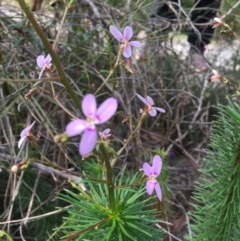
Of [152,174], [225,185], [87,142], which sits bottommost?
[225,185]

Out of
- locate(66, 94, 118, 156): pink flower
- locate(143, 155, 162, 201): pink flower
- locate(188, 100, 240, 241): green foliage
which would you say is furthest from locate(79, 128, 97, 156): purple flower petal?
locate(188, 100, 240, 241): green foliage

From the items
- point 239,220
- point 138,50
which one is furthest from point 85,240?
point 138,50

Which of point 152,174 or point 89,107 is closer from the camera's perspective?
point 89,107

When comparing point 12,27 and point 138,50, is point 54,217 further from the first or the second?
point 138,50

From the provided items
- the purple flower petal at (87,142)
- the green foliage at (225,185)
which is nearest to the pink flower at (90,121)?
the purple flower petal at (87,142)

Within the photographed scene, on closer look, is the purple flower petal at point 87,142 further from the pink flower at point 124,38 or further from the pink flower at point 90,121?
the pink flower at point 124,38

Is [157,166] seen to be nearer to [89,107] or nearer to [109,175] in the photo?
[109,175]

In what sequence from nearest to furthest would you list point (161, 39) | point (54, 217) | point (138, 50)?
point (54, 217)
point (161, 39)
point (138, 50)

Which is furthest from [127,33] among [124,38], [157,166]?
[157,166]
